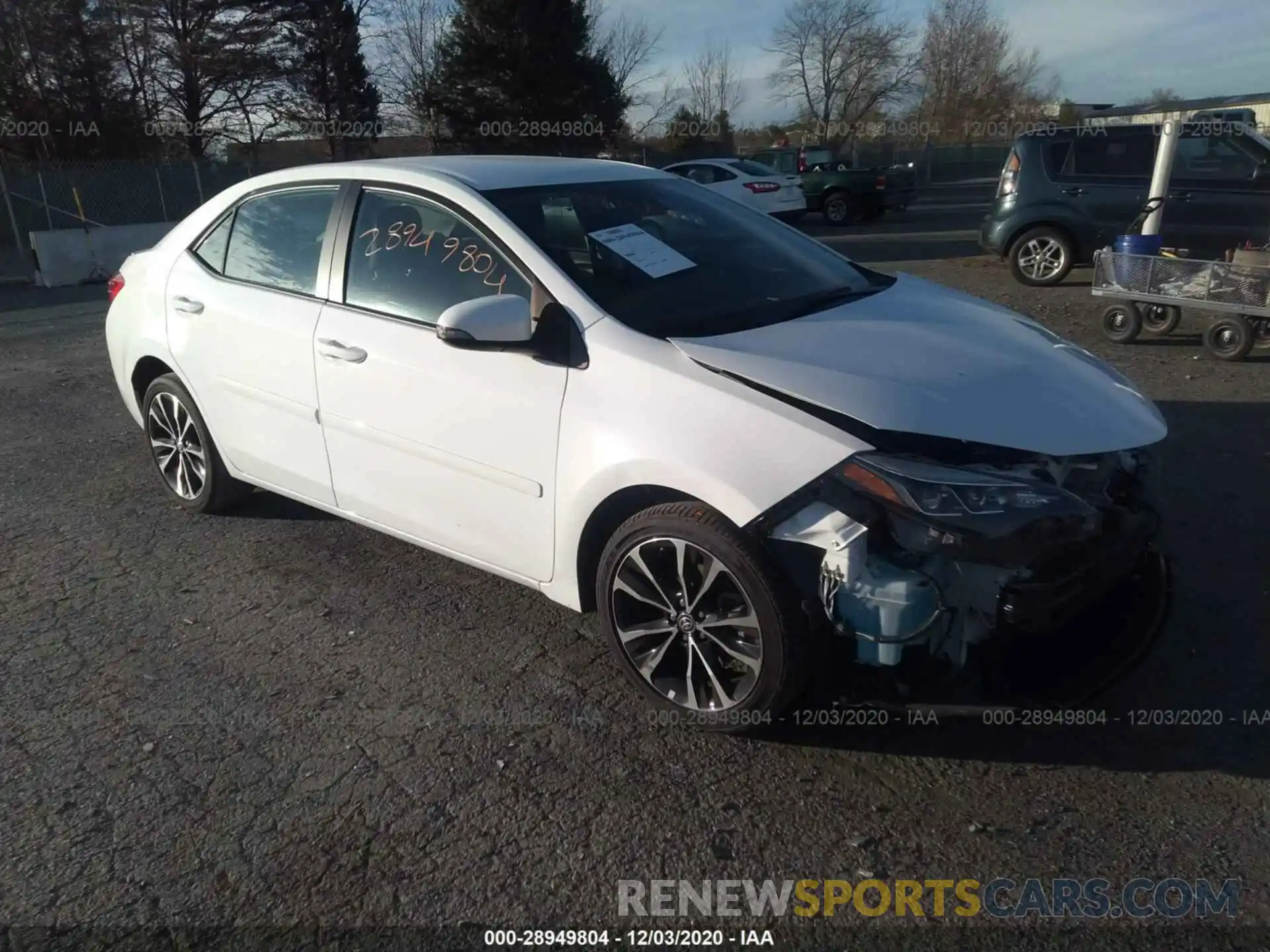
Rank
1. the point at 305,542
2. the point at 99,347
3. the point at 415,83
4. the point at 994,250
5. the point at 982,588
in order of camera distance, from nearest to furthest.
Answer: the point at 982,588
the point at 305,542
the point at 99,347
the point at 994,250
the point at 415,83

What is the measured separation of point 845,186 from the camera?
803 inches

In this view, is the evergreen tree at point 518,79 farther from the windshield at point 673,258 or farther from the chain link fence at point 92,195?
the windshield at point 673,258

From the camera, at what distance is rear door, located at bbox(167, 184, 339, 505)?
3.88m

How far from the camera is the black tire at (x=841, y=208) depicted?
2052 centimetres

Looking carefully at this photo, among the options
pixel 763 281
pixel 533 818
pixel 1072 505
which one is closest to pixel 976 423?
pixel 1072 505

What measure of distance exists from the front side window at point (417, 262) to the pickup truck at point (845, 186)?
59.5ft

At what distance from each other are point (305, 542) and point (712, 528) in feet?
8.39

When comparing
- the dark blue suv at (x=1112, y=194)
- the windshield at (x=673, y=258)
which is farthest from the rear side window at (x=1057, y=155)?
the windshield at (x=673, y=258)

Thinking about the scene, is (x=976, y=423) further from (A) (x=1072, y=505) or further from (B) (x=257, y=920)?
(B) (x=257, y=920)

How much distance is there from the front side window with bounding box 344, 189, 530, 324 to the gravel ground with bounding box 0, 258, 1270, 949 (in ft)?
4.04

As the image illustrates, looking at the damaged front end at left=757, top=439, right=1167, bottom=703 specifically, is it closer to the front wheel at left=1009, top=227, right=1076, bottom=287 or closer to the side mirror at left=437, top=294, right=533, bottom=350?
the side mirror at left=437, top=294, right=533, bottom=350

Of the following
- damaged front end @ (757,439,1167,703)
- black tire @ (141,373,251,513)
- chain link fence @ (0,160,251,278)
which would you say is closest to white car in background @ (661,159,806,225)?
chain link fence @ (0,160,251,278)

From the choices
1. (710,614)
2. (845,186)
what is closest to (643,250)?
(710,614)

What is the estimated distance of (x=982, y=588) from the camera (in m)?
2.56
